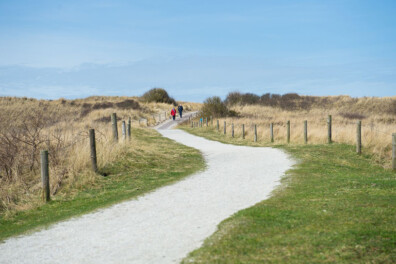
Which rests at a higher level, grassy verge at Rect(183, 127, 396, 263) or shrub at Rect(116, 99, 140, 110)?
shrub at Rect(116, 99, 140, 110)

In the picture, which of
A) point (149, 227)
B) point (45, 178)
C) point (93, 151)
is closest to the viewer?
point (149, 227)

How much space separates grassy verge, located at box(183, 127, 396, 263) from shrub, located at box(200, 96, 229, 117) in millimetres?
36797

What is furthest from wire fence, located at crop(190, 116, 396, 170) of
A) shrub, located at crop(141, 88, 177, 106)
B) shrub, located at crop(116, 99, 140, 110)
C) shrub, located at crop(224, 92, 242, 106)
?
shrub, located at crop(141, 88, 177, 106)

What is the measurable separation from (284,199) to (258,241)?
11.0 ft

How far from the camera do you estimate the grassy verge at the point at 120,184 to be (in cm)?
984

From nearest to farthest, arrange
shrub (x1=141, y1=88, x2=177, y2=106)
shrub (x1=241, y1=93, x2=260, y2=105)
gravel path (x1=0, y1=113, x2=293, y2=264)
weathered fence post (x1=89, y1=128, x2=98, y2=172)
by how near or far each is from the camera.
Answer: gravel path (x1=0, y1=113, x2=293, y2=264) < weathered fence post (x1=89, y1=128, x2=98, y2=172) < shrub (x1=241, y1=93, x2=260, y2=105) < shrub (x1=141, y1=88, x2=177, y2=106)

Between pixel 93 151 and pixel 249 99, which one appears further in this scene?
pixel 249 99

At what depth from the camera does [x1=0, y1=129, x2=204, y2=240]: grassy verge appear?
984 cm

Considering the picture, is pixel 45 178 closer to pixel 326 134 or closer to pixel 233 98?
pixel 326 134

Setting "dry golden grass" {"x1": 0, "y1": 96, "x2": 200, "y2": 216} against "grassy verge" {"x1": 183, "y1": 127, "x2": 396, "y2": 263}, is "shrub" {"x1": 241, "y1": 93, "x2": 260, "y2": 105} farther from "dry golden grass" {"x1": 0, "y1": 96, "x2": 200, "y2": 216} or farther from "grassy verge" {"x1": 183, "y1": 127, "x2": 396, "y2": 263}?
"grassy verge" {"x1": 183, "y1": 127, "x2": 396, "y2": 263}

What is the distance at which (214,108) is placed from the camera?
49188 millimetres

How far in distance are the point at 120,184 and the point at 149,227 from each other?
609 cm

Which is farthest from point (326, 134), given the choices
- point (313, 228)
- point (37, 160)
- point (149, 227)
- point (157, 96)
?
point (157, 96)

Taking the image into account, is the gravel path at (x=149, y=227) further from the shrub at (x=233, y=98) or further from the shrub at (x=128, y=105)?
the shrub at (x=128, y=105)
